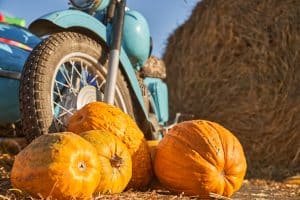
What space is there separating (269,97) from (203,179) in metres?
3.55

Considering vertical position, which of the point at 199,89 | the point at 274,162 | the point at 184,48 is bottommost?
the point at 274,162

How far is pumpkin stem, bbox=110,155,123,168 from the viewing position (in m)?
2.07

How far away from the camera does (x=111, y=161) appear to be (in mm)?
2074

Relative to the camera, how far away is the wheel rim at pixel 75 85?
8.80 ft

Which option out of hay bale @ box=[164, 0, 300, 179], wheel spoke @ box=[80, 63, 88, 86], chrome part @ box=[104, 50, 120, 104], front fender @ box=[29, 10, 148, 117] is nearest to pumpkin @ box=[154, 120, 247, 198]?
chrome part @ box=[104, 50, 120, 104]

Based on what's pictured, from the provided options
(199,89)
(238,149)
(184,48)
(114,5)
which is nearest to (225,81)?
(199,89)

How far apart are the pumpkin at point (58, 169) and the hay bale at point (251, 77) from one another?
3419mm

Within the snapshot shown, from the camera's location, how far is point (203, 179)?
2211 mm

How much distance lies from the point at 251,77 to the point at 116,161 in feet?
13.2

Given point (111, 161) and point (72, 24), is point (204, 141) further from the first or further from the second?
point (72, 24)

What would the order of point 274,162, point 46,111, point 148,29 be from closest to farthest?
point 46,111 → point 148,29 → point 274,162

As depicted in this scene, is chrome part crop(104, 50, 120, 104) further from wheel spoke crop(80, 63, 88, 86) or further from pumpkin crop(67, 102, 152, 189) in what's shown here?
pumpkin crop(67, 102, 152, 189)

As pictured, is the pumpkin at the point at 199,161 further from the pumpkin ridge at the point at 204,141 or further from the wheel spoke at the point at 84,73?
the wheel spoke at the point at 84,73

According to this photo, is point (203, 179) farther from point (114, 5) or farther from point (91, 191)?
point (114, 5)
